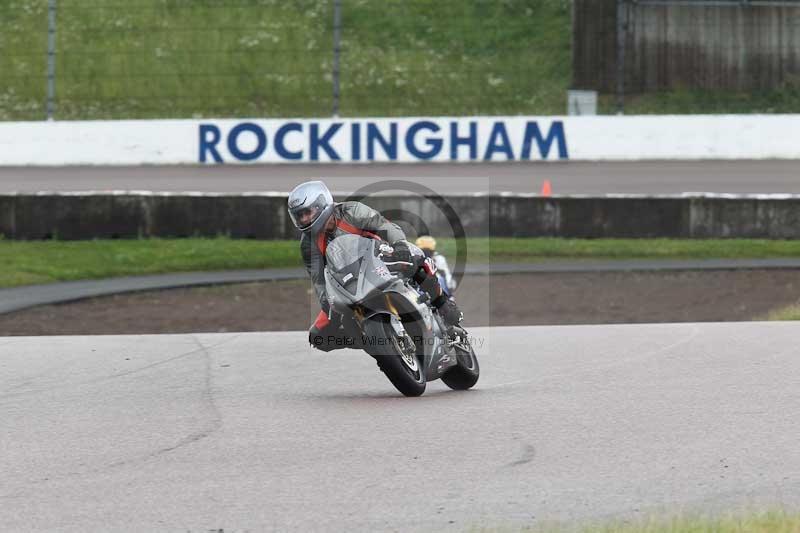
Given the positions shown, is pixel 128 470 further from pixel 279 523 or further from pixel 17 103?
pixel 17 103

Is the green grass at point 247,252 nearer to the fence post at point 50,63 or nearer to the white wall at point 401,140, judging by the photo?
the white wall at point 401,140

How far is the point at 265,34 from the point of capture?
32656mm

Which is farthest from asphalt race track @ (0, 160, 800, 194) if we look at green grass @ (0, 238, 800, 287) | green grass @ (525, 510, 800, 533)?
green grass @ (525, 510, 800, 533)

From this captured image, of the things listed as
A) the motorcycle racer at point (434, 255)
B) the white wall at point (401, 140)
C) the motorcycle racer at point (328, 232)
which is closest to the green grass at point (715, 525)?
the motorcycle racer at point (328, 232)

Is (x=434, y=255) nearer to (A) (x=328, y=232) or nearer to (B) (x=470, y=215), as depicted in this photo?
(A) (x=328, y=232)

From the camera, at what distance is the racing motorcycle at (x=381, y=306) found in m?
7.38

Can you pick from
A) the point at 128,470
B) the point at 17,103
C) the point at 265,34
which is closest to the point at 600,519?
the point at 128,470

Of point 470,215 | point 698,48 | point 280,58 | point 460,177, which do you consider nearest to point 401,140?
point 460,177

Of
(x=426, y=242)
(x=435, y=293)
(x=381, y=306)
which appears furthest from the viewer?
(x=426, y=242)

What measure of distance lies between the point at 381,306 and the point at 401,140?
54.5 ft

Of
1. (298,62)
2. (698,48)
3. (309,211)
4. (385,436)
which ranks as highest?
(698,48)

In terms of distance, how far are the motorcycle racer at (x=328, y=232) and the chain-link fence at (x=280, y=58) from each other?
17607 mm

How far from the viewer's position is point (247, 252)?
60.7 feet

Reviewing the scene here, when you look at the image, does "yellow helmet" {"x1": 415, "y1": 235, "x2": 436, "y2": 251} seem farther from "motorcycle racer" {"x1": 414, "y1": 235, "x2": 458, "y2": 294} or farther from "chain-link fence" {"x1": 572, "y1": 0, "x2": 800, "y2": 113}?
"chain-link fence" {"x1": 572, "y1": 0, "x2": 800, "y2": 113}
